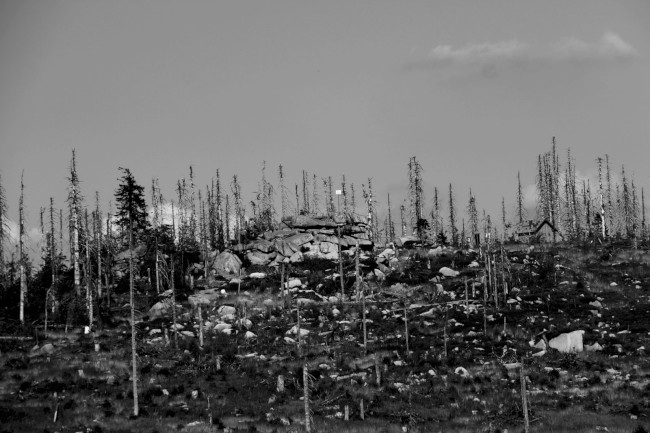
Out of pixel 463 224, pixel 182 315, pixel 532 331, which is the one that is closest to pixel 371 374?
pixel 532 331

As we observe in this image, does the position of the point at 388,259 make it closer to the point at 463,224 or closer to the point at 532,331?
the point at 532,331

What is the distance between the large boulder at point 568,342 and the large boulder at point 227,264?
37.6m

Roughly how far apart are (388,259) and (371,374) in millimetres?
35078

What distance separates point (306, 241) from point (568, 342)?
1537 inches

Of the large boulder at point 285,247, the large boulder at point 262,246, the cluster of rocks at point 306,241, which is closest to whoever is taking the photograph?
the cluster of rocks at point 306,241

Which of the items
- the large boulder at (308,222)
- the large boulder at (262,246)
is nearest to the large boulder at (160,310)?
the large boulder at (262,246)

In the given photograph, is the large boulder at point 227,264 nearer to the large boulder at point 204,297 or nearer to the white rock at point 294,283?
the large boulder at point 204,297

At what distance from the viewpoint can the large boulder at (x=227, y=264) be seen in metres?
70.0

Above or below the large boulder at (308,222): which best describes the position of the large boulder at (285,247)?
below

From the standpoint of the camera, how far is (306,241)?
249 feet

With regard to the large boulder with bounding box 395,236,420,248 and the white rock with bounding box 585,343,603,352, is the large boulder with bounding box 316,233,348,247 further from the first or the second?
the white rock with bounding box 585,343,603,352

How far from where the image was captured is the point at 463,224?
379 feet

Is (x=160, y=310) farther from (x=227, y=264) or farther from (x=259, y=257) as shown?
(x=259, y=257)

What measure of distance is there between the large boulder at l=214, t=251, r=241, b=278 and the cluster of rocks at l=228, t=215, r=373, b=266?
251 cm
